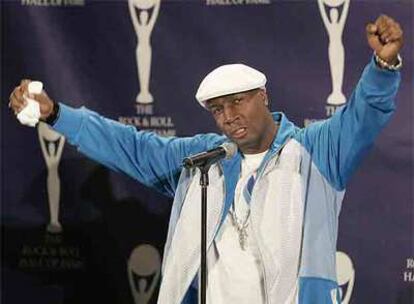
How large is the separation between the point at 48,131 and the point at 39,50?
0.79 feet

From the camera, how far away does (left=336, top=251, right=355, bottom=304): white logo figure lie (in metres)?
2.41

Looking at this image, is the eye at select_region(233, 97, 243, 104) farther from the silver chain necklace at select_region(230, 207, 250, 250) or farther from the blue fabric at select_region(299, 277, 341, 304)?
the blue fabric at select_region(299, 277, 341, 304)

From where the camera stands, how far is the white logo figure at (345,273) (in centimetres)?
241

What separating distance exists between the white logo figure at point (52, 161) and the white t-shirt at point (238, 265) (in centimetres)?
78

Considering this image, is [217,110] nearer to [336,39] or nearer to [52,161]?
[336,39]

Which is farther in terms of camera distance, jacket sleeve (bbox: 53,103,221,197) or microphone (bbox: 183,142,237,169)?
jacket sleeve (bbox: 53,103,221,197)

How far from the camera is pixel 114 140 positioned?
2.05 meters

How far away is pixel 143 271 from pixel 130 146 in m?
0.62

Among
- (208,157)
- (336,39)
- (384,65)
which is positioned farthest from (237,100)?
(336,39)

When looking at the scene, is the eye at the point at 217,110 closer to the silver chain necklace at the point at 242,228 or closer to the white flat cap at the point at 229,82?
the white flat cap at the point at 229,82

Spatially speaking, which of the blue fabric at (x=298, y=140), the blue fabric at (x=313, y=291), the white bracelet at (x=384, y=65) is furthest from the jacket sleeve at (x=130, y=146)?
the white bracelet at (x=384, y=65)

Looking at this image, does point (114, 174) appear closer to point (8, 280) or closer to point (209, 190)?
point (8, 280)

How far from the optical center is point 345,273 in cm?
241

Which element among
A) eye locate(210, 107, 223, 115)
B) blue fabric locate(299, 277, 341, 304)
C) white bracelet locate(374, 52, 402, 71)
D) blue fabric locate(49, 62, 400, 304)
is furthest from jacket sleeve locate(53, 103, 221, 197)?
white bracelet locate(374, 52, 402, 71)
